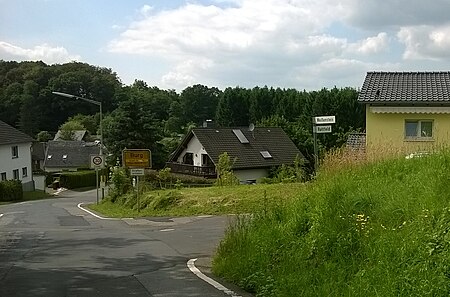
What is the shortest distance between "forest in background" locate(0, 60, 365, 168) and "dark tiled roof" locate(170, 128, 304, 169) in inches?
480

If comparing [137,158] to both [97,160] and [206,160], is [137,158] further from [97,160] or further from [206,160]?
[206,160]

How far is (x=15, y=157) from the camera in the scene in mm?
64438

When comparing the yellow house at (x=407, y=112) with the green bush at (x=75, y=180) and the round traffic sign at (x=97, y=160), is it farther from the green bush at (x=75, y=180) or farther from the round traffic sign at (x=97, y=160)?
the green bush at (x=75, y=180)

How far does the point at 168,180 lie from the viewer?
36.7 m

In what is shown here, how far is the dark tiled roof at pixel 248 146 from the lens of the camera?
5459 cm

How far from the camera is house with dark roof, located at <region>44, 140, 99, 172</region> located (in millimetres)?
88125

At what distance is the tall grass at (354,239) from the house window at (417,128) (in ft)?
60.5

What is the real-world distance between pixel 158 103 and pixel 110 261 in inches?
4619

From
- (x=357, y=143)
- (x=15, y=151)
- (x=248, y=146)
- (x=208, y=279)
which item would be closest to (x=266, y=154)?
(x=248, y=146)

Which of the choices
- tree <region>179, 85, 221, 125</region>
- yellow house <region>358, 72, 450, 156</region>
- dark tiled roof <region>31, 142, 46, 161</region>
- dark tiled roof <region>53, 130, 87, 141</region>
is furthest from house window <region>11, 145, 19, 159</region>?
tree <region>179, 85, 221, 125</region>

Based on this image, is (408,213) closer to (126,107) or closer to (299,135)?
(126,107)

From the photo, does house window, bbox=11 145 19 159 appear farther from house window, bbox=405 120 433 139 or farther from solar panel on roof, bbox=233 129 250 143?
house window, bbox=405 120 433 139

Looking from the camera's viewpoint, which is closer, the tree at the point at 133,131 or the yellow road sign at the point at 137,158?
the yellow road sign at the point at 137,158

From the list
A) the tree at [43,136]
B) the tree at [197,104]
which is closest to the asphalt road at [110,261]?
the tree at [43,136]
